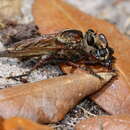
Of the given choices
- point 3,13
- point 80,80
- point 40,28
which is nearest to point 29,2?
point 3,13

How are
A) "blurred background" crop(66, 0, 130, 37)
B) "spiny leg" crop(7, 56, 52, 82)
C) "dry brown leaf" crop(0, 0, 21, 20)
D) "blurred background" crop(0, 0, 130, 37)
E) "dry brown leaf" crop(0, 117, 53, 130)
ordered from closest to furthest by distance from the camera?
"dry brown leaf" crop(0, 117, 53, 130) → "spiny leg" crop(7, 56, 52, 82) → "dry brown leaf" crop(0, 0, 21, 20) → "blurred background" crop(0, 0, 130, 37) → "blurred background" crop(66, 0, 130, 37)

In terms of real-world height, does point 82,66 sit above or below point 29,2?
below

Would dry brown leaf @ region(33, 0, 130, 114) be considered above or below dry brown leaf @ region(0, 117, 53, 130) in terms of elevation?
above

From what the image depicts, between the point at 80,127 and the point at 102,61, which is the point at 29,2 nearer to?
the point at 102,61

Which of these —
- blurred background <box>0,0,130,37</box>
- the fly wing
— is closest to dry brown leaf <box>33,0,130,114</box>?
the fly wing

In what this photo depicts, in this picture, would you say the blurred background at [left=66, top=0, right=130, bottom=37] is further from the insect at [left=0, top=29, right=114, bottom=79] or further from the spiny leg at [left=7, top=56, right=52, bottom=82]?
the spiny leg at [left=7, top=56, right=52, bottom=82]

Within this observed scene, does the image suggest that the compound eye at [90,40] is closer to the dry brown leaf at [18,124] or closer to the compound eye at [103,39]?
the compound eye at [103,39]
